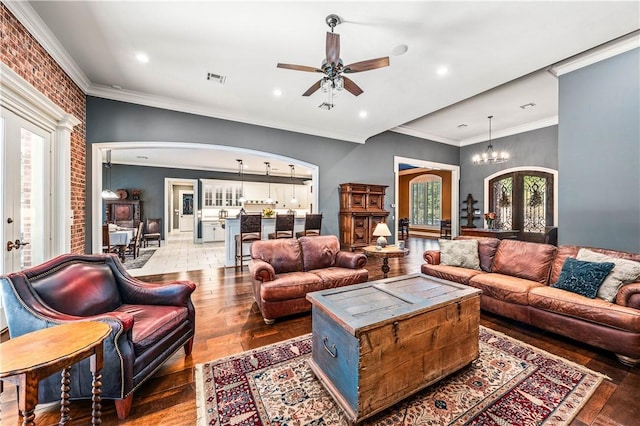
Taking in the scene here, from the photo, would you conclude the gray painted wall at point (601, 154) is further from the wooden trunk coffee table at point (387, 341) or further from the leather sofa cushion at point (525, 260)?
the wooden trunk coffee table at point (387, 341)

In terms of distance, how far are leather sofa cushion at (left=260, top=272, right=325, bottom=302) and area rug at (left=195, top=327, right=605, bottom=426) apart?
2.14 ft

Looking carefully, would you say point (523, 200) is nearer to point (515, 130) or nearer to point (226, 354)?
point (515, 130)

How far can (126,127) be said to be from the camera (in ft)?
14.3

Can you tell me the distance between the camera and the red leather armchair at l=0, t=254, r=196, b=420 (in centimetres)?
150

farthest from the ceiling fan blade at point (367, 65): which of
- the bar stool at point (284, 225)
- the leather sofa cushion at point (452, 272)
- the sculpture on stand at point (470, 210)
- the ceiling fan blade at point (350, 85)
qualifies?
the sculpture on stand at point (470, 210)

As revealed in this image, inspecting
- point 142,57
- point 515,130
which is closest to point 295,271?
point 142,57

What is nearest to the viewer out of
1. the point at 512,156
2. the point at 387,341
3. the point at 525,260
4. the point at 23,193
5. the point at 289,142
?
the point at 387,341

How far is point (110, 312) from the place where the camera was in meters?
1.91

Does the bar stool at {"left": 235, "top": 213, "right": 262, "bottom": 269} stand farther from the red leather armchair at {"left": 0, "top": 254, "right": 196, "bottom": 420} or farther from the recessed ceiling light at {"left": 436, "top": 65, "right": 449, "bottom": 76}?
the recessed ceiling light at {"left": 436, "top": 65, "right": 449, "bottom": 76}

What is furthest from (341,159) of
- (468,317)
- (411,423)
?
(411,423)

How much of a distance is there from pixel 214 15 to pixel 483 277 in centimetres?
405

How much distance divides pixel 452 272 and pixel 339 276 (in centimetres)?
149

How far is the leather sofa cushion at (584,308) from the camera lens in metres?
2.08

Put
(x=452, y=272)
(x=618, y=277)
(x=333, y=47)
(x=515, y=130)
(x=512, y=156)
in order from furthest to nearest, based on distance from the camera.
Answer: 1. (x=512, y=156)
2. (x=515, y=130)
3. (x=452, y=272)
4. (x=333, y=47)
5. (x=618, y=277)
